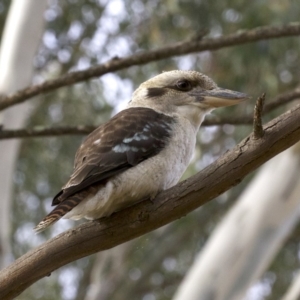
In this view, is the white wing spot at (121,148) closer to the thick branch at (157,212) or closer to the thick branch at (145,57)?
the thick branch at (157,212)

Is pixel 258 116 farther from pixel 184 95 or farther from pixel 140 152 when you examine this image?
pixel 184 95

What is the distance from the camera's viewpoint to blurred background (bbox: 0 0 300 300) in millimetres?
4961

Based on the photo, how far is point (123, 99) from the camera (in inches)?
220

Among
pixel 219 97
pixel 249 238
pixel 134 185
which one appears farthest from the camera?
pixel 249 238

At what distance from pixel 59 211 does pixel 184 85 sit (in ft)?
2.35

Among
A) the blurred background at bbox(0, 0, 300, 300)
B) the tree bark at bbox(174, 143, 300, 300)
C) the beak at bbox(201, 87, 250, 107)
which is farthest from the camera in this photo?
the blurred background at bbox(0, 0, 300, 300)

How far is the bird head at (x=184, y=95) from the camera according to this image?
191 cm

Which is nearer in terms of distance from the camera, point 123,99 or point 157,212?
point 157,212

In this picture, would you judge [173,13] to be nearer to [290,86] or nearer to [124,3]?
[124,3]

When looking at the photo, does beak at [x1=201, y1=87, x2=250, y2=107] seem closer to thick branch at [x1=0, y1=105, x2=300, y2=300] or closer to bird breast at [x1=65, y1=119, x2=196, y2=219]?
bird breast at [x1=65, y1=119, x2=196, y2=219]

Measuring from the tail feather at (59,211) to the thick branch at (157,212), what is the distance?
0.06 metres

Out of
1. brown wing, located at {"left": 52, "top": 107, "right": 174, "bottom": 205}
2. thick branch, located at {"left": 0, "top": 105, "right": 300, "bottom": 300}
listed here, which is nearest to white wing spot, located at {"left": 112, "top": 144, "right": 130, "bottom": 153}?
brown wing, located at {"left": 52, "top": 107, "right": 174, "bottom": 205}

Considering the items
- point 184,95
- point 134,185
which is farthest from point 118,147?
point 184,95

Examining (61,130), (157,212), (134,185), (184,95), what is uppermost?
(61,130)
